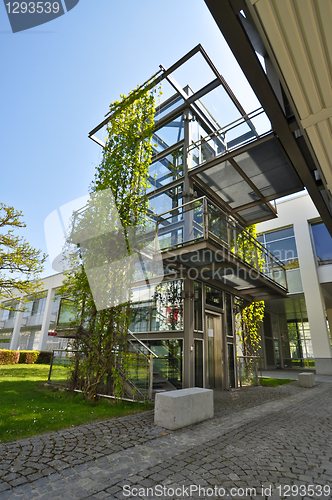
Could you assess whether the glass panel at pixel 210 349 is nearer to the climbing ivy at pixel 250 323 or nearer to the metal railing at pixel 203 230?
the climbing ivy at pixel 250 323

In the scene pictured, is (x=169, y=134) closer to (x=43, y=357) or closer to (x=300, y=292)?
(x=300, y=292)

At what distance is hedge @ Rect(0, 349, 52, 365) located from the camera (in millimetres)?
19750

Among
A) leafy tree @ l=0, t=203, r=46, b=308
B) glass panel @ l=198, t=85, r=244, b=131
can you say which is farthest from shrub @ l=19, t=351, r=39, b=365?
glass panel @ l=198, t=85, r=244, b=131

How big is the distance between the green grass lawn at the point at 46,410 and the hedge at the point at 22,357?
1336 centimetres

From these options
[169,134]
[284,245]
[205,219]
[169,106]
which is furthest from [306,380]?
[169,106]

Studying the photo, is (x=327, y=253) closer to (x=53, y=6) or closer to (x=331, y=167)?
(x=331, y=167)

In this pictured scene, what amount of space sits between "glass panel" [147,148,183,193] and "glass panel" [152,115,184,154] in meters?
0.52

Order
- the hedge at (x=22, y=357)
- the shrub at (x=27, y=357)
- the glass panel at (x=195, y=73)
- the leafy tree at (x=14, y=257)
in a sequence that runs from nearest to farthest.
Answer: the glass panel at (x=195, y=73) < the leafy tree at (x=14, y=257) < the hedge at (x=22, y=357) < the shrub at (x=27, y=357)

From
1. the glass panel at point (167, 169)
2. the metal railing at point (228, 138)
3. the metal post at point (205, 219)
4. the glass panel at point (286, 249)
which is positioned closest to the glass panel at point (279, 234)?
the glass panel at point (286, 249)

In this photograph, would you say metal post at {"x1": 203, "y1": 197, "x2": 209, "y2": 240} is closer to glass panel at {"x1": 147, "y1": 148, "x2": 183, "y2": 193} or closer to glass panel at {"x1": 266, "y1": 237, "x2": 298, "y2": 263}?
glass panel at {"x1": 147, "y1": 148, "x2": 183, "y2": 193}

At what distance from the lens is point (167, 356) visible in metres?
Answer: 8.80

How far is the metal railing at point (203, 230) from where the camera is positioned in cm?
787

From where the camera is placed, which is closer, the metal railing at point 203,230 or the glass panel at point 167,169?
the metal railing at point 203,230

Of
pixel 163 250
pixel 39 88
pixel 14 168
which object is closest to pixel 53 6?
pixel 39 88
